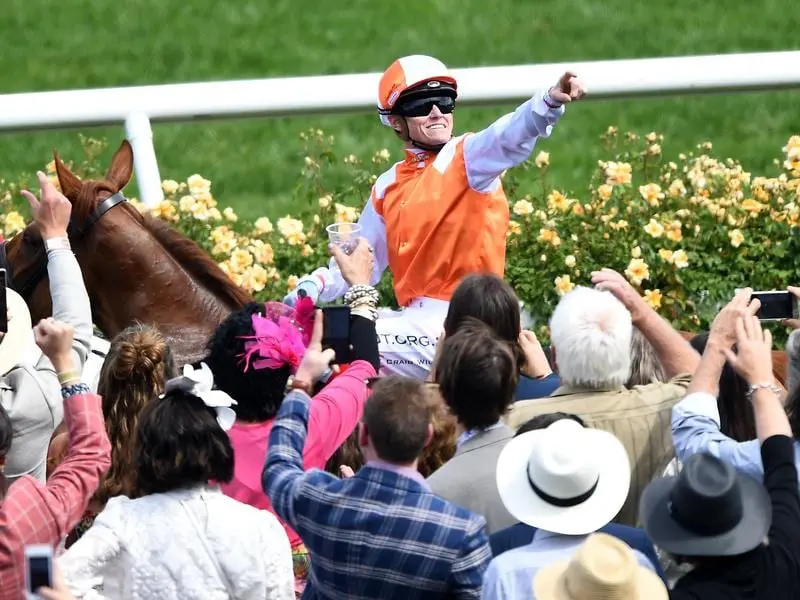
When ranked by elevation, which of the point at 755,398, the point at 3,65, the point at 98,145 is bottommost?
the point at 755,398

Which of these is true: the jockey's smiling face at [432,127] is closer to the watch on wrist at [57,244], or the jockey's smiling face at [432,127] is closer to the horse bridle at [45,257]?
the horse bridle at [45,257]

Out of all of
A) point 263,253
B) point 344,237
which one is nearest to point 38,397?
point 344,237

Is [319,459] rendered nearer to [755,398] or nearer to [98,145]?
[755,398]

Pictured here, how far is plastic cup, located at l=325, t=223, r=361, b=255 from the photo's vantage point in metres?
5.41

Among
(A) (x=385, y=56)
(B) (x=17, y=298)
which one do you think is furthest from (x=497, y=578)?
(A) (x=385, y=56)

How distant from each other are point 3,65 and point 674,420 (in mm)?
11060

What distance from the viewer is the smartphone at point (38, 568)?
3562mm

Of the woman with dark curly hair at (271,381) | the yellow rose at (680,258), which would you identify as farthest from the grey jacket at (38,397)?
the yellow rose at (680,258)

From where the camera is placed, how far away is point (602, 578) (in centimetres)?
364

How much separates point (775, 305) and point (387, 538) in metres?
1.52

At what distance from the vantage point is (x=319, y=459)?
461 centimetres

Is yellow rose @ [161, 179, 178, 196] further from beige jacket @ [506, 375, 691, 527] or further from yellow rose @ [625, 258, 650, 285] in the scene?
beige jacket @ [506, 375, 691, 527]

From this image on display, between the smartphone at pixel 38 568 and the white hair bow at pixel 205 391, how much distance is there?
71cm

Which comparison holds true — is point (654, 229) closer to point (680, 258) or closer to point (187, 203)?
point (680, 258)
